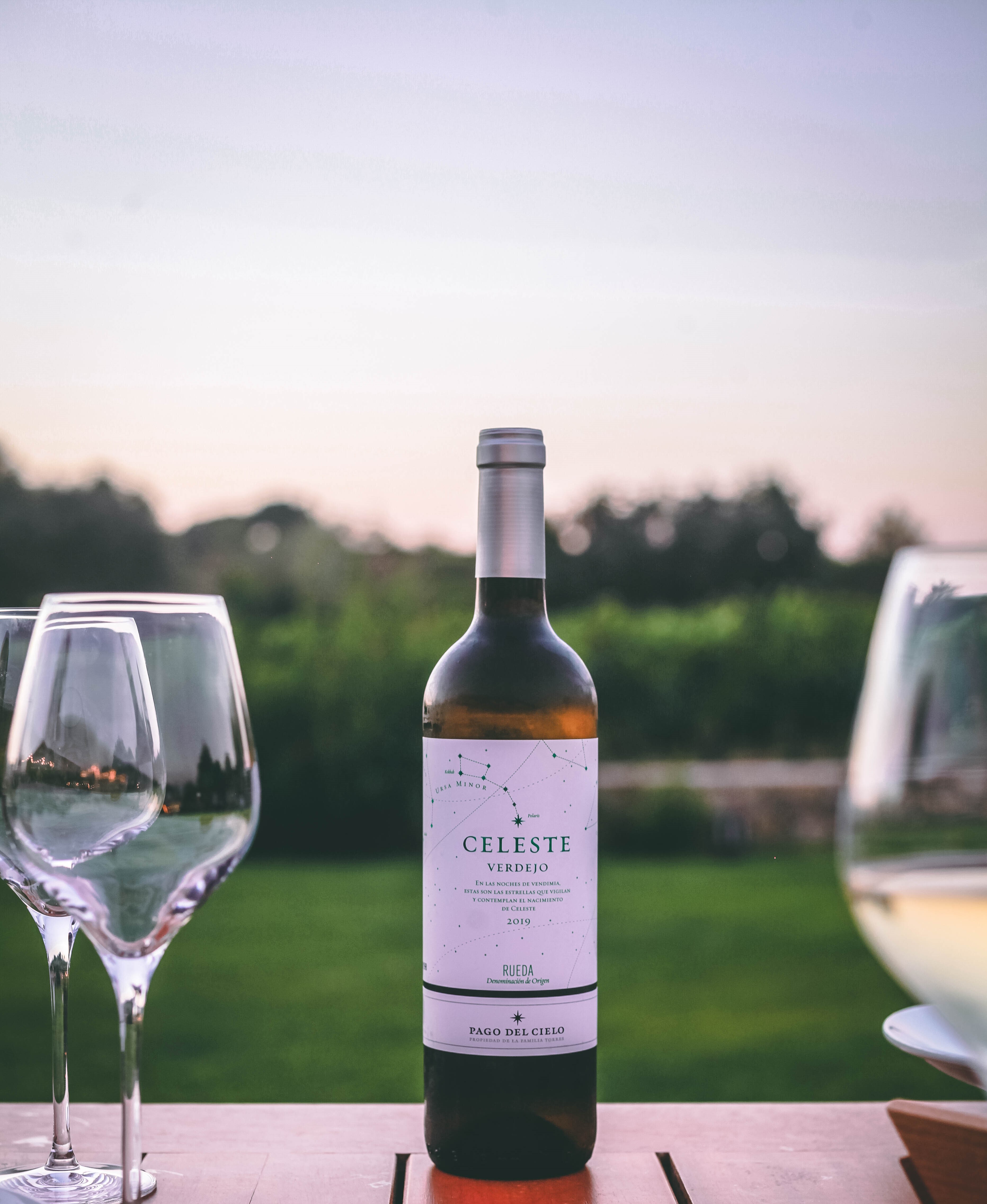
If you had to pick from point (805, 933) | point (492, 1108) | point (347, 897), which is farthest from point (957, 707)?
point (347, 897)

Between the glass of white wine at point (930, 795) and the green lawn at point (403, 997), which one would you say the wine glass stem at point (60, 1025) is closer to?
the glass of white wine at point (930, 795)

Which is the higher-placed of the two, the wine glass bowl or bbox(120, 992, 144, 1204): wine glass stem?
the wine glass bowl

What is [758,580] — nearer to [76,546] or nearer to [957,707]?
[76,546]

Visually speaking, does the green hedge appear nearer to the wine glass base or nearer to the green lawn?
the green lawn

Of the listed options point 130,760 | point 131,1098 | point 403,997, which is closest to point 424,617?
point 403,997

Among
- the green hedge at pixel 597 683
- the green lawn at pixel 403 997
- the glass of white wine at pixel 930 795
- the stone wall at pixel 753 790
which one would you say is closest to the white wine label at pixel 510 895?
the glass of white wine at pixel 930 795

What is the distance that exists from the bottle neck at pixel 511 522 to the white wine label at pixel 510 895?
7.2 inches

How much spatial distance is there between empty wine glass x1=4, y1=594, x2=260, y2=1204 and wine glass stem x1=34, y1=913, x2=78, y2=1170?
189 millimetres

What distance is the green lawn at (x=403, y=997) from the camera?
518cm

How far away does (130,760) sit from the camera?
0.97m

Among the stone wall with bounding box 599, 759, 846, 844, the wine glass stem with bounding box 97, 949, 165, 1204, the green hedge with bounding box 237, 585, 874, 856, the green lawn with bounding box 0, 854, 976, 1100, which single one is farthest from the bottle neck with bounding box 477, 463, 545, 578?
the stone wall with bounding box 599, 759, 846, 844

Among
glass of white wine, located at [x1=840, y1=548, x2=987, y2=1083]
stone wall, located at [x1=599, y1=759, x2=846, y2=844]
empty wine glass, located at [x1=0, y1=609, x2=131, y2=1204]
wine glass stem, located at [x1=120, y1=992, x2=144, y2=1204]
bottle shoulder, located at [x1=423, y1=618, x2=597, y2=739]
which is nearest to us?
glass of white wine, located at [x1=840, y1=548, x2=987, y2=1083]

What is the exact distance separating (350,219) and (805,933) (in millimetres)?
5041

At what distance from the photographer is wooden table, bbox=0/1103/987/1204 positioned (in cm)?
108
